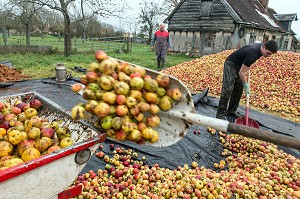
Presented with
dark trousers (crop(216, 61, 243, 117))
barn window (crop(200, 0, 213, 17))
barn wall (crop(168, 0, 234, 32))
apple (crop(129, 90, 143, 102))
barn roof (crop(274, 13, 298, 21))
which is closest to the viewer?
apple (crop(129, 90, 143, 102))

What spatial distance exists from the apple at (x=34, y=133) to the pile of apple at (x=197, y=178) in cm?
105

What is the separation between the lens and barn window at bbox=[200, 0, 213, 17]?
64.3ft

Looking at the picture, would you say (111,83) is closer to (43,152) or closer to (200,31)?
(43,152)

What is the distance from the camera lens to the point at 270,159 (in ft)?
13.2

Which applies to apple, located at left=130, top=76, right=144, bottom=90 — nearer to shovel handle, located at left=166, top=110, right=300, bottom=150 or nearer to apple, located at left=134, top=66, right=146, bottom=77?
apple, located at left=134, top=66, right=146, bottom=77

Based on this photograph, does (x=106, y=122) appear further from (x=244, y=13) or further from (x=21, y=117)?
(x=244, y=13)

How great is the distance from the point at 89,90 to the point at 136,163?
6.26 ft

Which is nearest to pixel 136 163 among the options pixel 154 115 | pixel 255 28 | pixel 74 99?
pixel 154 115

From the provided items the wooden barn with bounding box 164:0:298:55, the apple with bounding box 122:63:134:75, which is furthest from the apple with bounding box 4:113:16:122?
the wooden barn with bounding box 164:0:298:55

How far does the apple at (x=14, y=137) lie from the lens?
207cm

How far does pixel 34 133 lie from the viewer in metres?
2.14

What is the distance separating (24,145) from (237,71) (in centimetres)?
478

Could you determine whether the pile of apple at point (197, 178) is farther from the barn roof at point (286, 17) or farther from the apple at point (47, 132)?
the barn roof at point (286, 17)

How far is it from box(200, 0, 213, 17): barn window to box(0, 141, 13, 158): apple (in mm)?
20167
